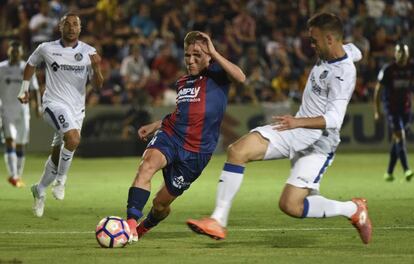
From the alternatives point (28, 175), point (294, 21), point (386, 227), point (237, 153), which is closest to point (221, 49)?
point (294, 21)

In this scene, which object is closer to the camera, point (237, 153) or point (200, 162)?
point (237, 153)

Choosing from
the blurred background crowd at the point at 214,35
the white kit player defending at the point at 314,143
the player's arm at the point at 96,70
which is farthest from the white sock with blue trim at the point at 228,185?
the blurred background crowd at the point at 214,35

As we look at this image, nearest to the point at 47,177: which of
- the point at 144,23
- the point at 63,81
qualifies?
the point at 63,81

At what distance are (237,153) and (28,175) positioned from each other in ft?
36.5

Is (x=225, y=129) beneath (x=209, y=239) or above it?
beneath

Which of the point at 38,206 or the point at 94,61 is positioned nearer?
the point at 38,206

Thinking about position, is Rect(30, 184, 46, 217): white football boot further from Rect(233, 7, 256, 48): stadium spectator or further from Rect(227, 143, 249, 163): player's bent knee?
Rect(233, 7, 256, 48): stadium spectator

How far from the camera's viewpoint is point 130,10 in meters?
28.5

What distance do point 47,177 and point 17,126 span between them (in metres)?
5.47

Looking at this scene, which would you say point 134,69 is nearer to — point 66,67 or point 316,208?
point 66,67

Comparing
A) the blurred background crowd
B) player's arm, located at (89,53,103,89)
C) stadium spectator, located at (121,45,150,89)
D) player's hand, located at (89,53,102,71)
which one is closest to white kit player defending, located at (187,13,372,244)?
player's arm, located at (89,53,103,89)

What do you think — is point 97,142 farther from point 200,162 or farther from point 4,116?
point 200,162

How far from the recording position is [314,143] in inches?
379


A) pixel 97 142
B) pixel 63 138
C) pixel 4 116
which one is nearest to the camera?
pixel 63 138
